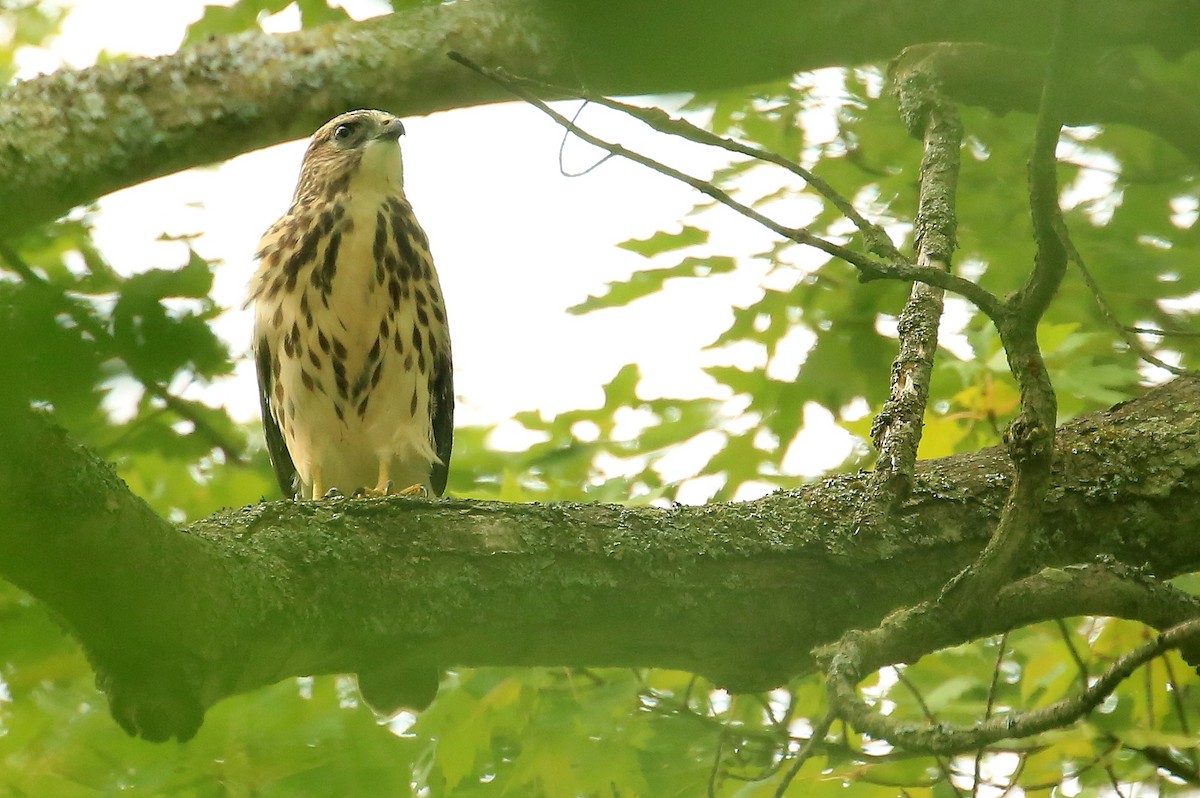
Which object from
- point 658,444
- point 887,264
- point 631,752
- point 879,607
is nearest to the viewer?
point 887,264

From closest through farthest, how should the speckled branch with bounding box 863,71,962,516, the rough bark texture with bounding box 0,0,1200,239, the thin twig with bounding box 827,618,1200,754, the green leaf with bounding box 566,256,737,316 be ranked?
the thin twig with bounding box 827,618,1200,754 < the speckled branch with bounding box 863,71,962,516 < the rough bark texture with bounding box 0,0,1200,239 < the green leaf with bounding box 566,256,737,316

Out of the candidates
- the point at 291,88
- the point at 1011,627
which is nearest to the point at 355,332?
the point at 291,88

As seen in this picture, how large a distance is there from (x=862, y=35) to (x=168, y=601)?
276 cm

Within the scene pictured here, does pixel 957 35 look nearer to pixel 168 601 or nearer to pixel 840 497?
pixel 840 497

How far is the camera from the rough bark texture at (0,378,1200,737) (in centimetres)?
250

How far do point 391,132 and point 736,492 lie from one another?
211 cm

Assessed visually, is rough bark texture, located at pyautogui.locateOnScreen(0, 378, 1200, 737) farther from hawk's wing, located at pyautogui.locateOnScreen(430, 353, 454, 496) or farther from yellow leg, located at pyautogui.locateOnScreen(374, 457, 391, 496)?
hawk's wing, located at pyautogui.locateOnScreen(430, 353, 454, 496)

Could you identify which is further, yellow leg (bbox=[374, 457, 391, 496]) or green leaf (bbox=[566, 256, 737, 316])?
yellow leg (bbox=[374, 457, 391, 496])

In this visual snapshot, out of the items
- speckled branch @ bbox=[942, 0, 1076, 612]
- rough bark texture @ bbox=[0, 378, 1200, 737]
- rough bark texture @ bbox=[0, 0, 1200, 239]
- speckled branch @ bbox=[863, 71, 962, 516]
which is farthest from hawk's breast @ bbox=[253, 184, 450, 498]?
speckled branch @ bbox=[942, 0, 1076, 612]

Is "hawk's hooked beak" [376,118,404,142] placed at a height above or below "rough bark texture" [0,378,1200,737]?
above

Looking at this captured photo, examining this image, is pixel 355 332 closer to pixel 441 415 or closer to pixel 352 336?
pixel 352 336

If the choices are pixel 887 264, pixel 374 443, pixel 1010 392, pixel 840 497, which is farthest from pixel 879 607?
pixel 374 443

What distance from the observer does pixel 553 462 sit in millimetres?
4836

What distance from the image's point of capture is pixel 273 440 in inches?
210
